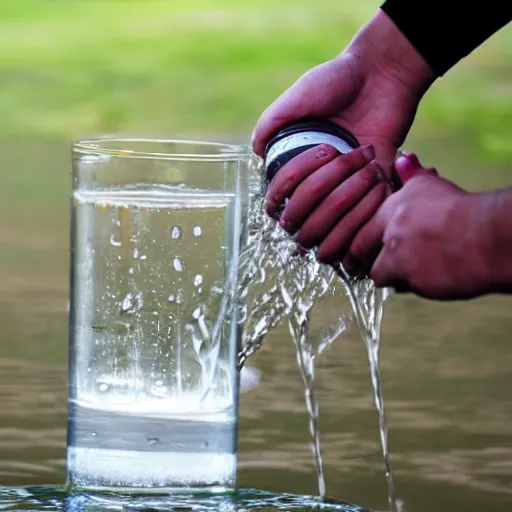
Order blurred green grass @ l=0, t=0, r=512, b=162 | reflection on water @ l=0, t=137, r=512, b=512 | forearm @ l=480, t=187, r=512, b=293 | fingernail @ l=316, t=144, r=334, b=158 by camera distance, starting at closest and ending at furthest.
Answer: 1. forearm @ l=480, t=187, r=512, b=293
2. fingernail @ l=316, t=144, r=334, b=158
3. reflection on water @ l=0, t=137, r=512, b=512
4. blurred green grass @ l=0, t=0, r=512, b=162

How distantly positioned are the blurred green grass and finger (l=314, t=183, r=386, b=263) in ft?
14.7

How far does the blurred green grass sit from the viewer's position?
227 inches

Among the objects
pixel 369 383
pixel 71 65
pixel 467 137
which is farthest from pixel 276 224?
pixel 71 65

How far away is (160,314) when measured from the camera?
86cm

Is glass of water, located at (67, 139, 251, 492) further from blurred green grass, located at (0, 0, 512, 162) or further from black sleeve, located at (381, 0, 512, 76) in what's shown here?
blurred green grass, located at (0, 0, 512, 162)

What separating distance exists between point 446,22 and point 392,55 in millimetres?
52

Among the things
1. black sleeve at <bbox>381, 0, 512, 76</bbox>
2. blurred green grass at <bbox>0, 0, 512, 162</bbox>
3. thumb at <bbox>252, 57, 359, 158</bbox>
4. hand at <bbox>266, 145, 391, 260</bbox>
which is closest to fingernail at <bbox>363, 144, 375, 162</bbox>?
hand at <bbox>266, 145, 391, 260</bbox>

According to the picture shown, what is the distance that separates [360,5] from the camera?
6410 mm

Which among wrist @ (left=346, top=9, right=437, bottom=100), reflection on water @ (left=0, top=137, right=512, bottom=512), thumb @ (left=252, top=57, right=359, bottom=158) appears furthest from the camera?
reflection on water @ (left=0, top=137, right=512, bottom=512)

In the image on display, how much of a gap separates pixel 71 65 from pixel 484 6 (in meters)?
5.28

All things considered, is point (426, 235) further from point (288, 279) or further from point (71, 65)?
point (71, 65)

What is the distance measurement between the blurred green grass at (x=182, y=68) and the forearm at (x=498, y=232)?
458cm

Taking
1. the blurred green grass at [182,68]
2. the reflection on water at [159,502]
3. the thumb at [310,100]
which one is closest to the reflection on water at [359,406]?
the reflection on water at [159,502]

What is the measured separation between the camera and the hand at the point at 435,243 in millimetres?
809
